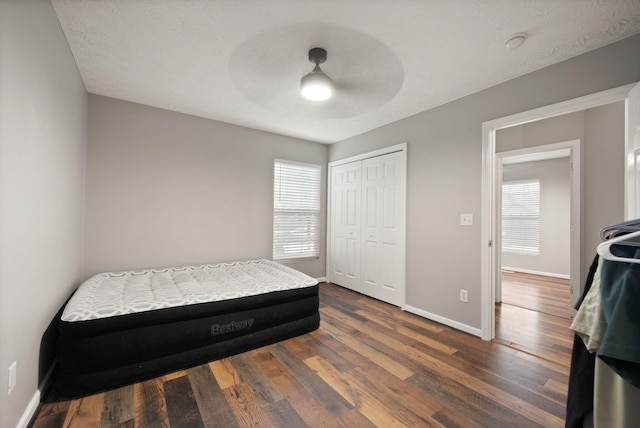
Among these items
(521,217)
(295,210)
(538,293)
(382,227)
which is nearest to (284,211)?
(295,210)

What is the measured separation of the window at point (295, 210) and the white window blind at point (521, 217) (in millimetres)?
4611

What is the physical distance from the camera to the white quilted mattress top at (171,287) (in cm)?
192

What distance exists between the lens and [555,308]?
3.45 meters

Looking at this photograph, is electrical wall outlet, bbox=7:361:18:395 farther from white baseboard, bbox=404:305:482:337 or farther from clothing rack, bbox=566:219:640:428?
white baseboard, bbox=404:305:482:337

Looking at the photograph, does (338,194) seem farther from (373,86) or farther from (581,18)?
(581,18)

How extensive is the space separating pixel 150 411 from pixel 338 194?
11.5ft

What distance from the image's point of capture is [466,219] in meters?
2.74

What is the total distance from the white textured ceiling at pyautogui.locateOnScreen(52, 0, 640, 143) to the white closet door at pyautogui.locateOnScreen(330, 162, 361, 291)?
4.84 ft

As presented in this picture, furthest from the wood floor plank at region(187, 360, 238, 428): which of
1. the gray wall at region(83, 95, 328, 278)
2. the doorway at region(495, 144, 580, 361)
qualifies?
the doorway at region(495, 144, 580, 361)

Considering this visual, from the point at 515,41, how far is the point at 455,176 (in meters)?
1.28

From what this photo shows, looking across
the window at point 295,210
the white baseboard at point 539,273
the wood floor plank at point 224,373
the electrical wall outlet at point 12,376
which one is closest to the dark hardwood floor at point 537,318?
the white baseboard at point 539,273

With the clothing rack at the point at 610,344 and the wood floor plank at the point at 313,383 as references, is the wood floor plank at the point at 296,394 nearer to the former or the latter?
the wood floor plank at the point at 313,383

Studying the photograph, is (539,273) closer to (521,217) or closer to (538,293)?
(521,217)

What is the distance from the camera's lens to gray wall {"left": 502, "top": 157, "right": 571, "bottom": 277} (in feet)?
17.1
